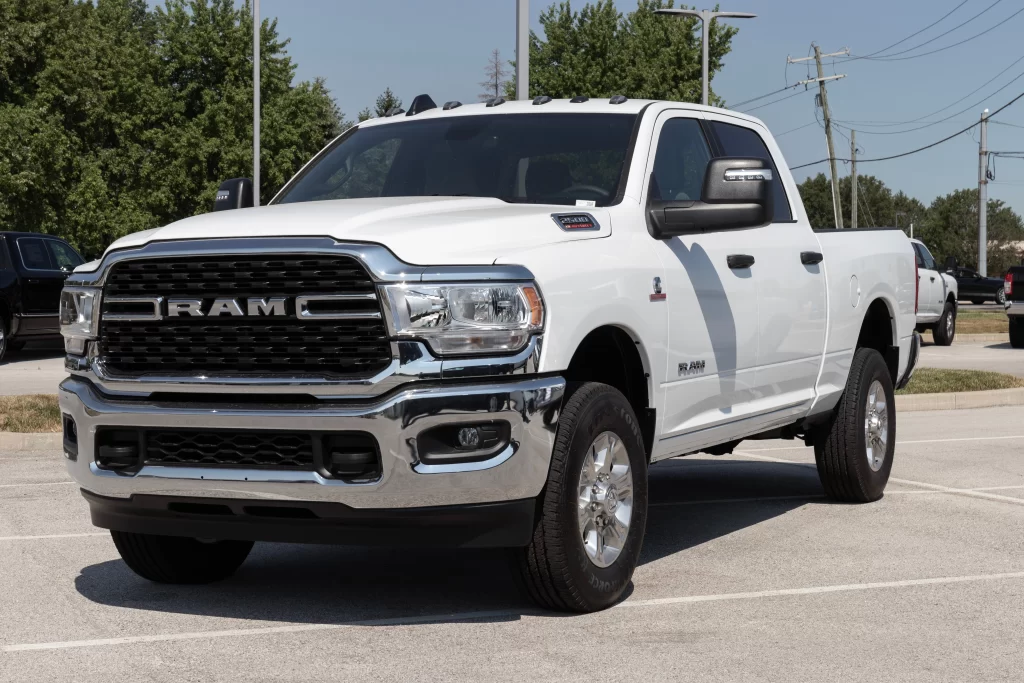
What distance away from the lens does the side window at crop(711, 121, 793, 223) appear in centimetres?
793

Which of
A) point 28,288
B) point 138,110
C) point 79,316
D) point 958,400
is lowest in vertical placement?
point 958,400

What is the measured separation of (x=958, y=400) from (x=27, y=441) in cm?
977

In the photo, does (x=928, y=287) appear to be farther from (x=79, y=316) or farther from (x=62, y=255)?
(x=79, y=316)

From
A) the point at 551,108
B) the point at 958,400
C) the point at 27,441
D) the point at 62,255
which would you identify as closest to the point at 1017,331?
the point at 958,400

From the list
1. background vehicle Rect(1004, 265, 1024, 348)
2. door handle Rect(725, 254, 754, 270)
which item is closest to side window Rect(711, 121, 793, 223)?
door handle Rect(725, 254, 754, 270)

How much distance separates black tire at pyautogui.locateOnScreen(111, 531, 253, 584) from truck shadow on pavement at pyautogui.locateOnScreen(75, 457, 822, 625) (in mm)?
59

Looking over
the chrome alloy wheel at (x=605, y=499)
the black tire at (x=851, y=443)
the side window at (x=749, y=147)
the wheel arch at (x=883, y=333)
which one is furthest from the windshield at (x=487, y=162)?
the wheel arch at (x=883, y=333)

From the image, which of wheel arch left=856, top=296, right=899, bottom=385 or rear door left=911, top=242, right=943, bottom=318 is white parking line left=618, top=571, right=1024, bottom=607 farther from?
rear door left=911, top=242, right=943, bottom=318

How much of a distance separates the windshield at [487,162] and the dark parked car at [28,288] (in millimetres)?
16308

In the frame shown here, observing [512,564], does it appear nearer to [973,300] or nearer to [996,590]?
[996,590]

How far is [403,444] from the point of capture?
17.3 feet

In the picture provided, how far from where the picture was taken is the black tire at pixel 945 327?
28.8 m

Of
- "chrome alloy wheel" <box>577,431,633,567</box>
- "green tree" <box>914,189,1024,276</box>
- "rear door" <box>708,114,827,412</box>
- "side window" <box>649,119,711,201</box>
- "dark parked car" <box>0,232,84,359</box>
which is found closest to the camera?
"chrome alloy wheel" <box>577,431,633,567</box>

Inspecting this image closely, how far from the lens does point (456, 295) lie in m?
5.35
